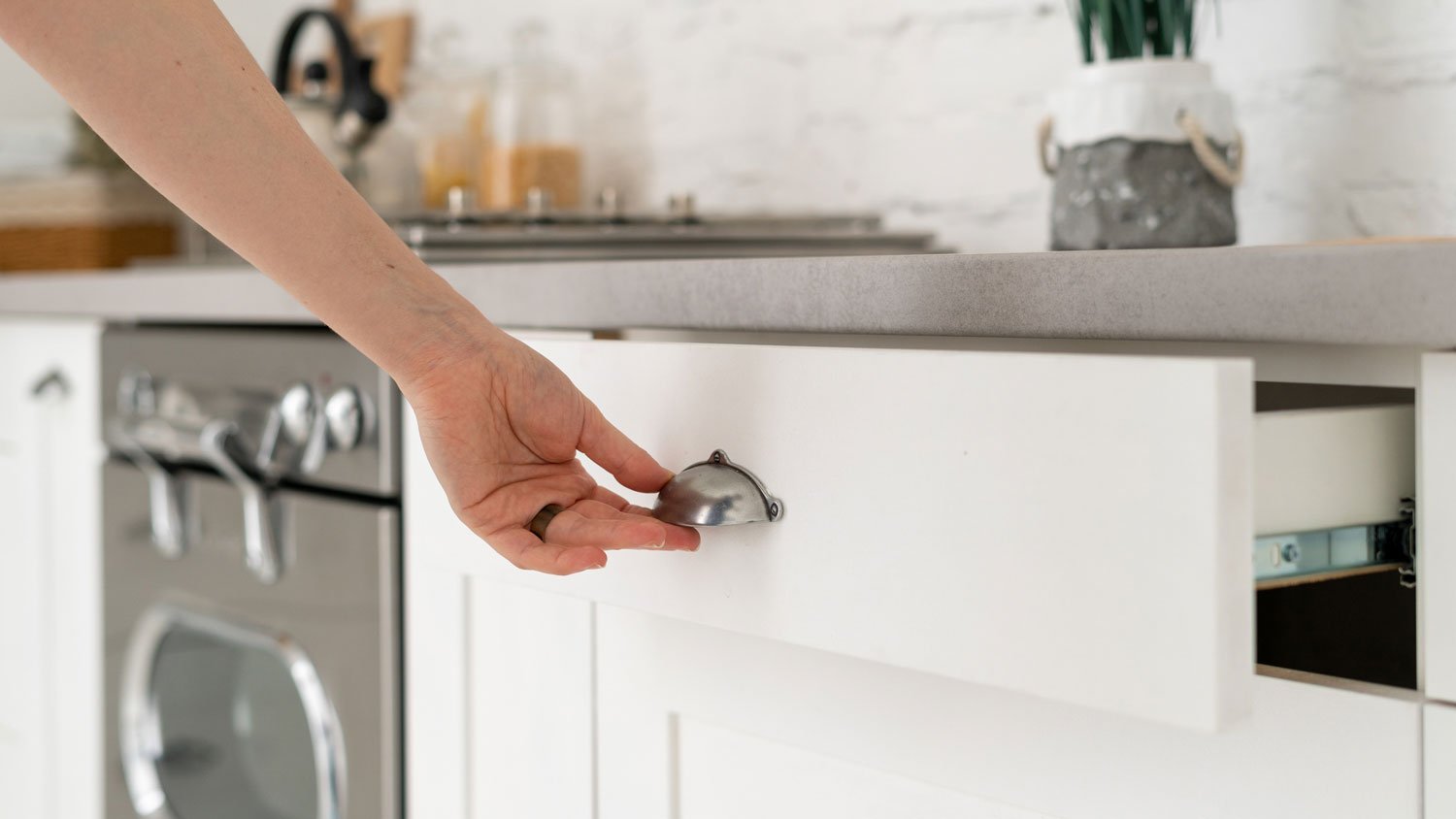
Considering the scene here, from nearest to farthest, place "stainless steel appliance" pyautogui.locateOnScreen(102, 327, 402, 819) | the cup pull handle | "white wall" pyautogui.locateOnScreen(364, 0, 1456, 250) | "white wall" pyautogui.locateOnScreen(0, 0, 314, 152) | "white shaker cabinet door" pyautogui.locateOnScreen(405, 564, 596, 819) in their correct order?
1. the cup pull handle
2. "white shaker cabinet door" pyautogui.locateOnScreen(405, 564, 596, 819)
3. "stainless steel appliance" pyautogui.locateOnScreen(102, 327, 402, 819)
4. "white wall" pyautogui.locateOnScreen(364, 0, 1456, 250)
5. "white wall" pyautogui.locateOnScreen(0, 0, 314, 152)

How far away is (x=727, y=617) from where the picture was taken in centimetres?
57

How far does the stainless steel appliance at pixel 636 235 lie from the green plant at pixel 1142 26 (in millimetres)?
255

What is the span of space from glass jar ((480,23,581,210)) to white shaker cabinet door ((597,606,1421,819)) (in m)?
0.92

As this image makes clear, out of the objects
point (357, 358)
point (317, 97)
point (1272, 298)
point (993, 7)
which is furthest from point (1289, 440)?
point (317, 97)

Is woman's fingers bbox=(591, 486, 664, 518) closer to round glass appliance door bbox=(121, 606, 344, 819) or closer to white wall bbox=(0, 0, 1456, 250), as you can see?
round glass appliance door bbox=(121, 606, 344, 819)

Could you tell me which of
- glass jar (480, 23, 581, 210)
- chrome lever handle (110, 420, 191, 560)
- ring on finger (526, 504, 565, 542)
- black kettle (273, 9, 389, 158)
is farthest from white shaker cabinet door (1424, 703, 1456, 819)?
black kettle (273, 9, 389, 158)

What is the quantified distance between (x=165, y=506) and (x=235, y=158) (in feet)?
1.94

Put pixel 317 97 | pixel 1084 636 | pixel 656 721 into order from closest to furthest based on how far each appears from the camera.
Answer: pixel 1084 636
pixel 656 721
pixel 317 97

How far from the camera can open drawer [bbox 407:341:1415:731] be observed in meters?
0.42

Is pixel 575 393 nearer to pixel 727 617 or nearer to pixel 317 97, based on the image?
pixel 727 617

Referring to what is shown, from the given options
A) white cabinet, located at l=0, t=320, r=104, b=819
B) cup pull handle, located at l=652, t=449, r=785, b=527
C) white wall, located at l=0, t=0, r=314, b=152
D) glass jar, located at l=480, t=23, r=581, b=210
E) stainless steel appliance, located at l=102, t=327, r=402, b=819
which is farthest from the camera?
white wall, located at l=0, t=0, r=314, b=152

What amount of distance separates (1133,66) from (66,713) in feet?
3.63

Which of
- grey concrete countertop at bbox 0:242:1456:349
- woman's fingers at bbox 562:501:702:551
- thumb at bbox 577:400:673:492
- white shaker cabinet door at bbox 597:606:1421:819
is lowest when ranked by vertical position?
white shaker cabinet door at bbox 597:606:1421:819

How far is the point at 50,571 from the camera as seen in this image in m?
1.28
